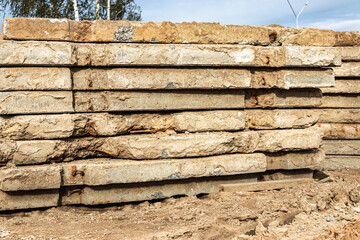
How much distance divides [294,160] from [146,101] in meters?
2.23

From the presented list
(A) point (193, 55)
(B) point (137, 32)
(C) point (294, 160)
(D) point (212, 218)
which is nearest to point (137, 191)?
(D) point (212, 218)

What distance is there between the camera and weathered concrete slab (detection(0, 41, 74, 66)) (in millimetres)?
3947

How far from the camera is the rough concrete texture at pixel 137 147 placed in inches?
160

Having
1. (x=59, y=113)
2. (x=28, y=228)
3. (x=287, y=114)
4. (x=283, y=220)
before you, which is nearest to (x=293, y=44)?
(x=287, y=114)

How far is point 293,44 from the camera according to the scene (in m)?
4.80

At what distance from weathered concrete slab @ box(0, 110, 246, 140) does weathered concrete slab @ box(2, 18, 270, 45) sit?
90 cm

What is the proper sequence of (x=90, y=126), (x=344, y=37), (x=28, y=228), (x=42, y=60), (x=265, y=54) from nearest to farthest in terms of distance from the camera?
(x=28, y=228)
(x=42, y=60)
(x=90, y=126)
(x=265, y=54)
(x=344, y=37)

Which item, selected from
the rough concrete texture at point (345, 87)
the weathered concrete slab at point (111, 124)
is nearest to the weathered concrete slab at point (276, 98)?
→ the weathered concrete slab at point (111, 124)

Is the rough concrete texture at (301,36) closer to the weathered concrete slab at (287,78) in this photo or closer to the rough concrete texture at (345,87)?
the weathered concrete slab at (287,78)

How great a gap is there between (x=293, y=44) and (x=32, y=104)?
3415 millimetres

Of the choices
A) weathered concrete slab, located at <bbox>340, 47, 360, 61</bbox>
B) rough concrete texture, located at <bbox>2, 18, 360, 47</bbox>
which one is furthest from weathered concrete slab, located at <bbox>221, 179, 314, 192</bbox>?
weathered concrete slab, located at <bbox>340, 47, 360, 61</bbox>

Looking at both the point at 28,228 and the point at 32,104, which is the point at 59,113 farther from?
the point at 28,228

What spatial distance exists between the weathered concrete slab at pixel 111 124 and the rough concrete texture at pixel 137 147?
8 cm

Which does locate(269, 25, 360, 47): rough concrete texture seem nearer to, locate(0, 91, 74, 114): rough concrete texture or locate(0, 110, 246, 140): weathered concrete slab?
locate(0, 110, 246, 140): weathered concrete slab
